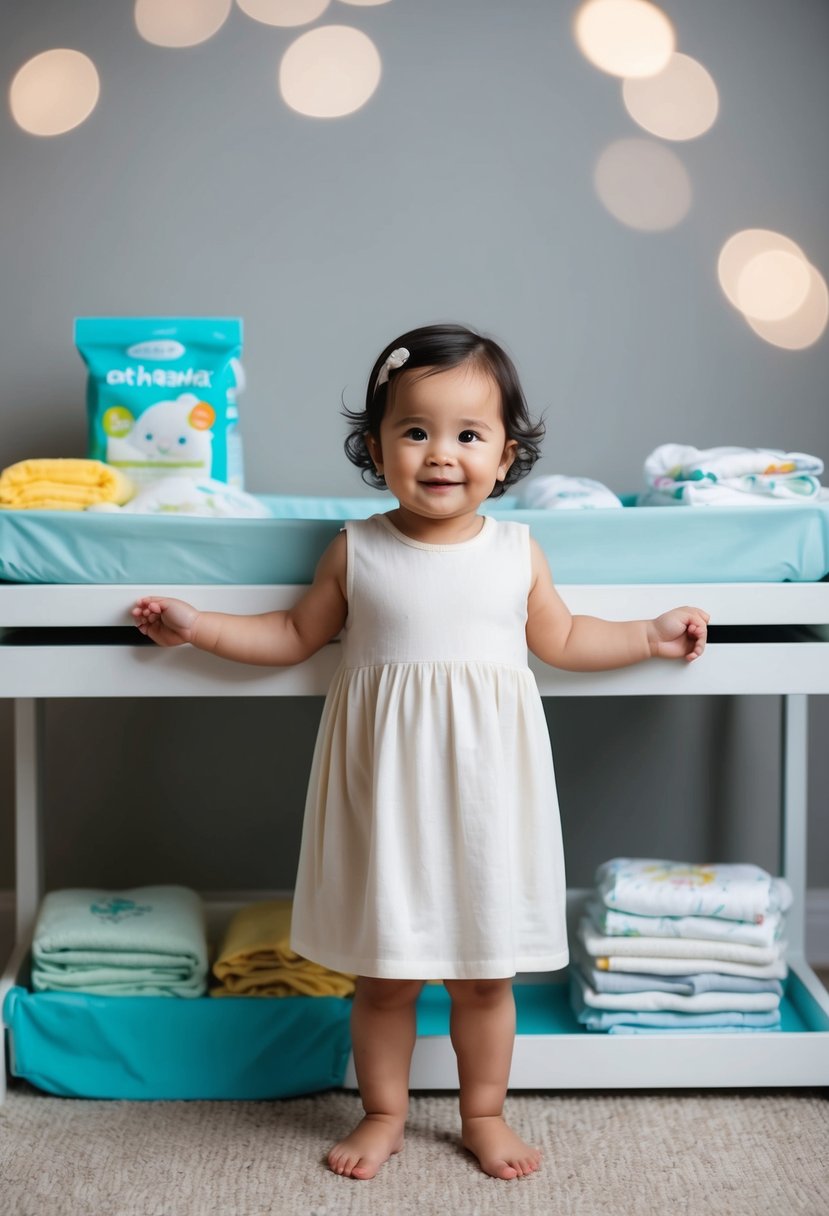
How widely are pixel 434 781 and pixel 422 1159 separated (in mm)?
436

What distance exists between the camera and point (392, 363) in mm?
1254

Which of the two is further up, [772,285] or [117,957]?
[772,285]

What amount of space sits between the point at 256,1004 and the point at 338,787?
35cm

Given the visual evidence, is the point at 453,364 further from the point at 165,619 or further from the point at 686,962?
the point at 686,962

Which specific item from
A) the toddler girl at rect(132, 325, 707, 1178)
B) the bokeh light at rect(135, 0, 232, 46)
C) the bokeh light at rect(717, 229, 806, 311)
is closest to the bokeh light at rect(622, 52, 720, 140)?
the bokeh light at rect(717, 229, 806, 311)

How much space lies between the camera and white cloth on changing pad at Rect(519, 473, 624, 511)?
151 cm

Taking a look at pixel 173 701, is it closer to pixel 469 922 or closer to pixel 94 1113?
pixel 94 1113

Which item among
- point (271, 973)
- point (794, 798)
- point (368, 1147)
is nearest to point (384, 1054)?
point (368, 1147)

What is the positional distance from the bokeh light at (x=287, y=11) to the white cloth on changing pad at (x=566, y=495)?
87 centimetres

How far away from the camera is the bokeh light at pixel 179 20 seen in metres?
1.88

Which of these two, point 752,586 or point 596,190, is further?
point 596,190

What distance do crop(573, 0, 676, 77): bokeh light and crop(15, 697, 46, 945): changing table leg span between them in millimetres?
1343

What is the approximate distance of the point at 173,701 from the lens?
6.53 ft

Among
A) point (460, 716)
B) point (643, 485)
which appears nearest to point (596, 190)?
point (643, 485)
